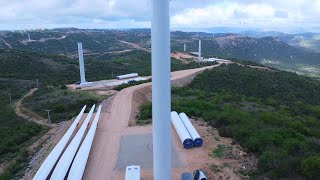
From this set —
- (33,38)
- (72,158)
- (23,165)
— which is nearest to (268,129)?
(72,158)

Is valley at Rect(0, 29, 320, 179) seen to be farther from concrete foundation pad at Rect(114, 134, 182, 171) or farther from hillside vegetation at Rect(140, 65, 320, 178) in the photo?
concrete foundation pad at Rect(114, 134, 182, 171)

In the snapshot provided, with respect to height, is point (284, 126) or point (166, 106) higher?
point (166, 106)

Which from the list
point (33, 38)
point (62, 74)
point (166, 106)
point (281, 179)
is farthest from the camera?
point (33, 38)

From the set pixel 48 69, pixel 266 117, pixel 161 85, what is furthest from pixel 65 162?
pixel 48 69

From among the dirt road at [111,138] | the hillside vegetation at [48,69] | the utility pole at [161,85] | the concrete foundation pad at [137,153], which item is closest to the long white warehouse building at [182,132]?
the concrete foundation pad at [137,153]

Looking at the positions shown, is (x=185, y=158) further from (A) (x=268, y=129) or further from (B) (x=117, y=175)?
(A) (x=268, y=129)

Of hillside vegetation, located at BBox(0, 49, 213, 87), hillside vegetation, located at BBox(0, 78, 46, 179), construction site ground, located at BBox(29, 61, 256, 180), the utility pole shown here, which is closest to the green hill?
construction site ground, located at BBox(29, 61, 256, 180)

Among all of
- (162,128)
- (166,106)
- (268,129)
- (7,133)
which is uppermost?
(166,106)
